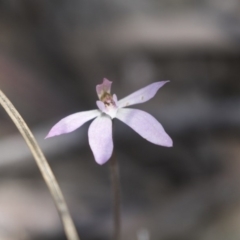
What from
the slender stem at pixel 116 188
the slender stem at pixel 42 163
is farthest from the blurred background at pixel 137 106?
the slender stem at pixel 42 163

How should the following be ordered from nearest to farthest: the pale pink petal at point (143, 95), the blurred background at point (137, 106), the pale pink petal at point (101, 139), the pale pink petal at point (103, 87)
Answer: the pale pink petal at point (101, 139) → the pale pink petal at point (143, 95) → the pale pink petal at point (103, 87) → the blurred background at point (137, 106)

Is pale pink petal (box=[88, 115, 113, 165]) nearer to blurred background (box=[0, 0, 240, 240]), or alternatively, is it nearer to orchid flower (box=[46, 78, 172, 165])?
orchid flower (box=[46, 78, 172, 165])

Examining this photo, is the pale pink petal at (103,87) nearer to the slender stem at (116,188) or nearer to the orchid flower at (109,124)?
the orchid flower at (109,124)

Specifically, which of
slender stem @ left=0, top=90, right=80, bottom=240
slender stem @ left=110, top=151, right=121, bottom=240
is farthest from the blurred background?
slender stem @ left=0, top=90, right=80, bottom=240

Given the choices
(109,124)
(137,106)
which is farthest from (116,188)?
(137,106)

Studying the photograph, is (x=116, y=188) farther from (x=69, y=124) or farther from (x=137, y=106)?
(x=137, y=106)

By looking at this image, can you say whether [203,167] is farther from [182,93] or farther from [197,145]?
[182,93]

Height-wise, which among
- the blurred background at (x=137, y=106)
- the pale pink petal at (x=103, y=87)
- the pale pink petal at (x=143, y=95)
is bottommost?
the pale pink petal at (x=143, y=95)

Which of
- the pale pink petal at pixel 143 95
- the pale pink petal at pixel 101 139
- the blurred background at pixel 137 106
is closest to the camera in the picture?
the pale pink petal at pixel 101 139
